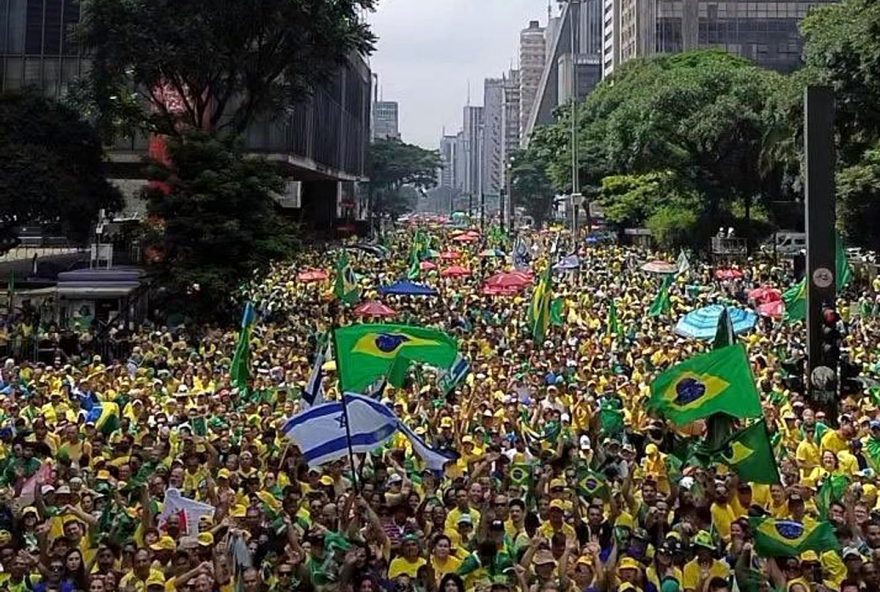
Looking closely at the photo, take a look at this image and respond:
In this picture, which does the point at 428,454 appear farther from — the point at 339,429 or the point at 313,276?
the point at 313,276

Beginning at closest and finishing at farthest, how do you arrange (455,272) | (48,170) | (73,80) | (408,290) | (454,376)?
1. (454,376)
2. (408,290)
3. (455,272)
4. (48,170)
5. (73,80)

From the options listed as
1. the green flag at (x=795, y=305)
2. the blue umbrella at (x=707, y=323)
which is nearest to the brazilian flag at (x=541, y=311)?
the blue umbrella at (x=707, y=323)

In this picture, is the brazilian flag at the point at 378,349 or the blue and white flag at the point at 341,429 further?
the brazilian flag at the point at 378,349

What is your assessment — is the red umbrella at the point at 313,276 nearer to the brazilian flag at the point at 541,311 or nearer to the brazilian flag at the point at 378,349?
the brazilian flag at the point at 541,311

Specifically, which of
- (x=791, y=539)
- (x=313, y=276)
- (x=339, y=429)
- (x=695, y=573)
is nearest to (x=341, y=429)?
(x=339, y=429)

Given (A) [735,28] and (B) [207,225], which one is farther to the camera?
(A) [735,28]

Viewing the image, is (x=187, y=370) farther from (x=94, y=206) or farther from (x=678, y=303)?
(x=94, y=206)

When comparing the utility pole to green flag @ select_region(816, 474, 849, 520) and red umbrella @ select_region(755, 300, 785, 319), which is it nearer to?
green flag @ select_region(816, 474, 849, 520)
